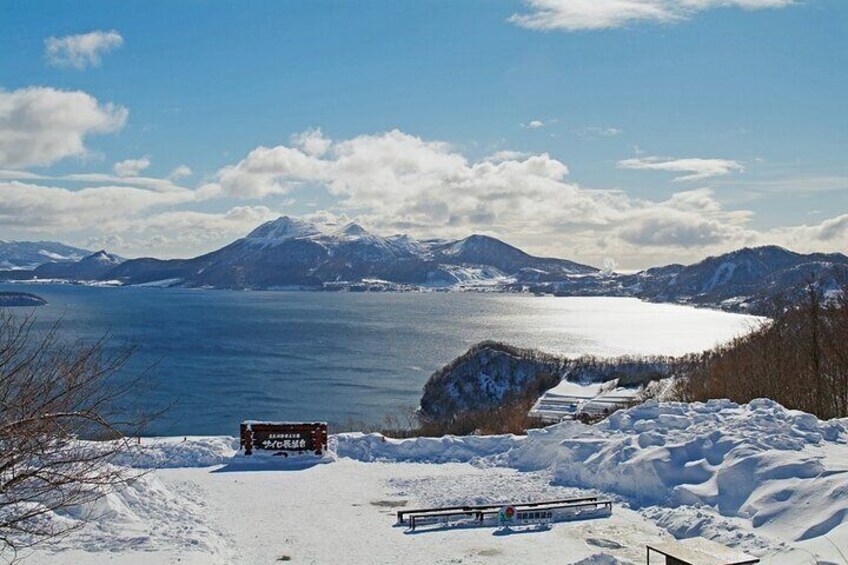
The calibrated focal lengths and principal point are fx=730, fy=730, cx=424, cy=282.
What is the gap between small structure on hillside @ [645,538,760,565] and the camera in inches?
428

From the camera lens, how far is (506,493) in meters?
18.3

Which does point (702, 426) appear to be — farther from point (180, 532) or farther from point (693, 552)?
point (180, 532)

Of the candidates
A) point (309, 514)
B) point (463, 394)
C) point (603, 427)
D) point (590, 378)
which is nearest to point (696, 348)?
point (590, 378)

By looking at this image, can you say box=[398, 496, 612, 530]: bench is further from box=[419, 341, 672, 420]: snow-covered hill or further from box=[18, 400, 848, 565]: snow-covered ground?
box=[419, 341, 672, 420]: snow-covered hill

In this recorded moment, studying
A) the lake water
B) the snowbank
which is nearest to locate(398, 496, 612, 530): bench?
the snowbank

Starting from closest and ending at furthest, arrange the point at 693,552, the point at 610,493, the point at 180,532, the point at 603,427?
the point at 693,552
the point at 180,532
the point at 610,493
the point at 603,427

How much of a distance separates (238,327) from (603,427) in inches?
5286

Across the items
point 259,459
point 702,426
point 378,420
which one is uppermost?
point 702,426

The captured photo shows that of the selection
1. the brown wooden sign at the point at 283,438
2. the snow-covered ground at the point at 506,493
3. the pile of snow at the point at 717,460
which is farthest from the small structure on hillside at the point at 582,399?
the brown wooden sign at the point at 283,438

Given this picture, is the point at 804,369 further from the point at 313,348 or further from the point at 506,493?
the point at 313,348

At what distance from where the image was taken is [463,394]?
275 ft

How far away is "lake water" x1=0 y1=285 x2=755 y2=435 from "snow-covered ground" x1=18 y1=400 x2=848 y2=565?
30.8 ft

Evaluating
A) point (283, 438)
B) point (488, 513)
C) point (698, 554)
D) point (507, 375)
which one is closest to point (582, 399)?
point (507, 375)

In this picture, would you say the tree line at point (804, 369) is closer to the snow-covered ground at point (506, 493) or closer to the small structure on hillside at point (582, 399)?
the snow-covered ground at point (506, 493)
